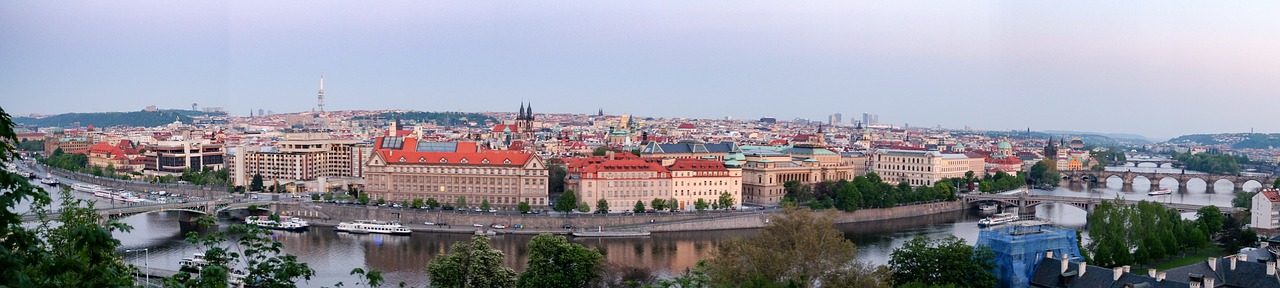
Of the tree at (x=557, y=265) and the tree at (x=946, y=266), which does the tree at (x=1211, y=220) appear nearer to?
the tree at (x=946, y=266)

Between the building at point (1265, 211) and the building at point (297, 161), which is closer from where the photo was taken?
the building at point (1265, 211)

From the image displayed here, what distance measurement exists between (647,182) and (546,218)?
549 centimetres

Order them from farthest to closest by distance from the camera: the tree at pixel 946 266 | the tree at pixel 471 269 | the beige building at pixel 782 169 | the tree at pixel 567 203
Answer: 1. the beige building at pixel 782 169
2. the tree at pixel 567 203
3. the tree at pixel 946 266
4. the tree at pixel 471 269

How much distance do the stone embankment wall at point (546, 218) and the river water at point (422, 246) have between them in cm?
70

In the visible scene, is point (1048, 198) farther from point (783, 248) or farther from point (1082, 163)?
point (1082, 163)

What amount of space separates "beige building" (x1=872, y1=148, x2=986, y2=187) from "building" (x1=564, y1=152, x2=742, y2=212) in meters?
16.7

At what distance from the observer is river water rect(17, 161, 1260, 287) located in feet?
87.9

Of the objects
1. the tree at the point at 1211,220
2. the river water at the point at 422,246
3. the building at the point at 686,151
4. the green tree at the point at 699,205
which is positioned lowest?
the river water at the point at 422,246

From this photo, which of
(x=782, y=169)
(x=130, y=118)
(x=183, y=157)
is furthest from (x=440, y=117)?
(x=782, y=169)

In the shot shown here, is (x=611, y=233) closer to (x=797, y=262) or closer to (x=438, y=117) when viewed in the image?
(x=797, y=262)

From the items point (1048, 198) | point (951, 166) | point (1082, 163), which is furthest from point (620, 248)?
point (1082, 163)

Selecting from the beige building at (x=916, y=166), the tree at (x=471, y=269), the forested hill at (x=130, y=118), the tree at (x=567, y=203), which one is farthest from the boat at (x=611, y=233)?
the forested hill at (x=130, y=118)

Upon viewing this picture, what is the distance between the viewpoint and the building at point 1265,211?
33.1 metres

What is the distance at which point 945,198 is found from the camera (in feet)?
155
